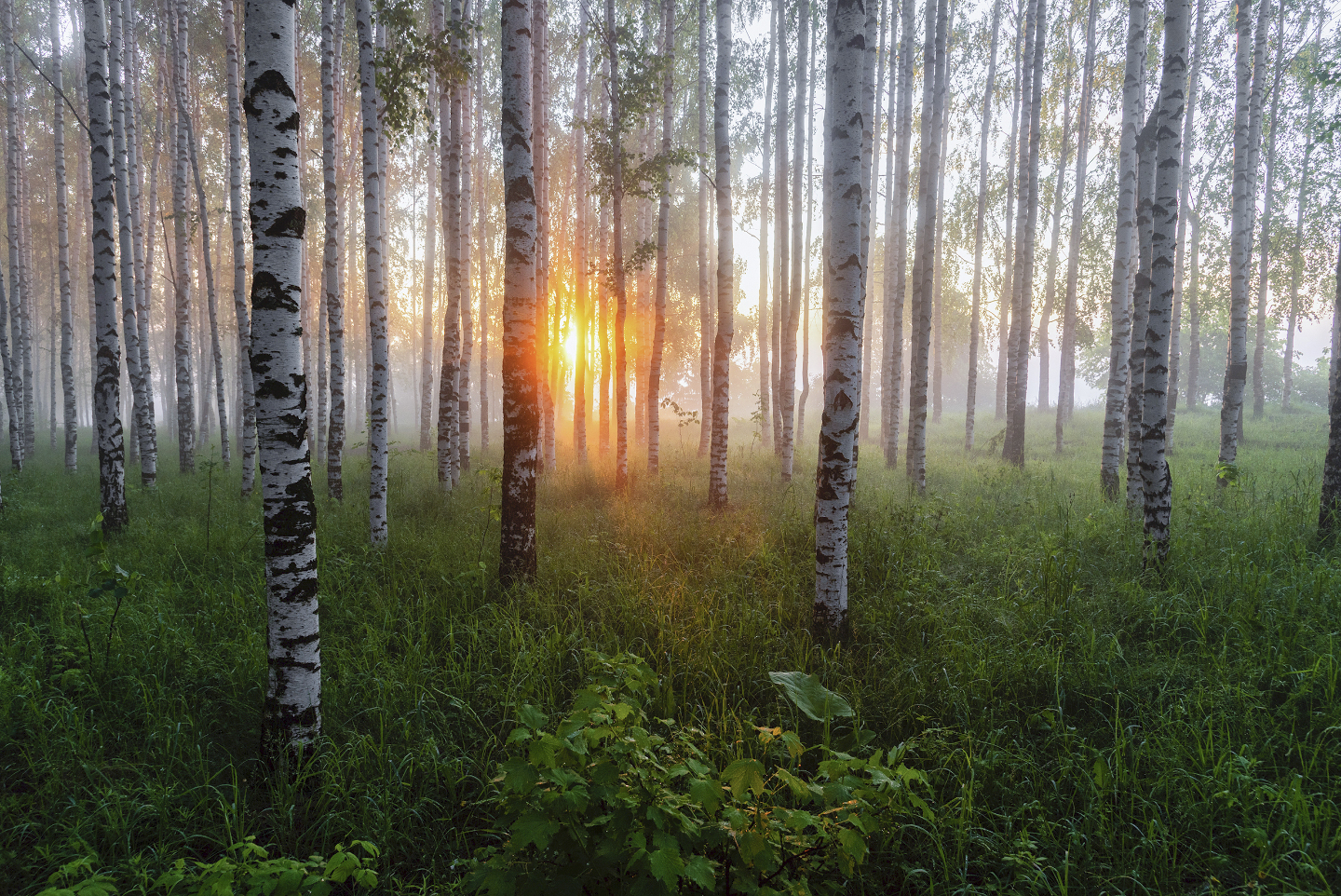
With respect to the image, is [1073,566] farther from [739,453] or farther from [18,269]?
[18,269]

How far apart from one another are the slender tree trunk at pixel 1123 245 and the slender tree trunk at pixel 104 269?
45.1ft

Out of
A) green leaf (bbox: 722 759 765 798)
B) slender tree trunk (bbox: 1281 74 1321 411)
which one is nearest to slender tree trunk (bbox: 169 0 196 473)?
green leaf (bbox: 722 759 765 798)

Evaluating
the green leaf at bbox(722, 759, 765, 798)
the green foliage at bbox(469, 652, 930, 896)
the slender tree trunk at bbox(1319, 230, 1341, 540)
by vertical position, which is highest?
the slender tree trunk at bbox(1319, 230, 1341, 540)

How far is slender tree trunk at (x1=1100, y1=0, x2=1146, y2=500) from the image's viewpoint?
7840mm

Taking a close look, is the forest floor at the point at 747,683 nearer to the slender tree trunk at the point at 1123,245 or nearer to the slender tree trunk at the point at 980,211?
the slender tree trunk at the point at 1123,245

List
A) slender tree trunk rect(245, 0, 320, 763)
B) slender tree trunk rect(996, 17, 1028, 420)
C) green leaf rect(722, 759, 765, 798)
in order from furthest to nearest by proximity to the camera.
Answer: slender tree trunk rect(996, 17, 1028, 420) < slender tree trunk rect(245, 0, 320, 763) < green leaf rect(722, 759, 765, 798)

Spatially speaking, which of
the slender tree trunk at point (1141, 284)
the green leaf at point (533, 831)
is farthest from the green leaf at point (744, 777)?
the slender tree trunk at point (1141, 284)

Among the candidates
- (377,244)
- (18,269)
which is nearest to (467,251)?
(377,244)

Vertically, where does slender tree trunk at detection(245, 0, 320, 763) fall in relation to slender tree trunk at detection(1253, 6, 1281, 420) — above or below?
below

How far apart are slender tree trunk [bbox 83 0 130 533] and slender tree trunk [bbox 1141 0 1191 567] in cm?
1175

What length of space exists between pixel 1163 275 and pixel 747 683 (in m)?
5.84

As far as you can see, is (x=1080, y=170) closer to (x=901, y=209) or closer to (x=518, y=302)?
(x=901, y=209)

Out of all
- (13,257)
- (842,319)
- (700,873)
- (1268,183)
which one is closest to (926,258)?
(842,319)

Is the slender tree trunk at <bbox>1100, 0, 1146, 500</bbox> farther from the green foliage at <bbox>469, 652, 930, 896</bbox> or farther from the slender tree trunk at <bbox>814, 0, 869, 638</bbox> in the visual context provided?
the green foliage at <bbox>469, 652, 930, 896</bbox>
